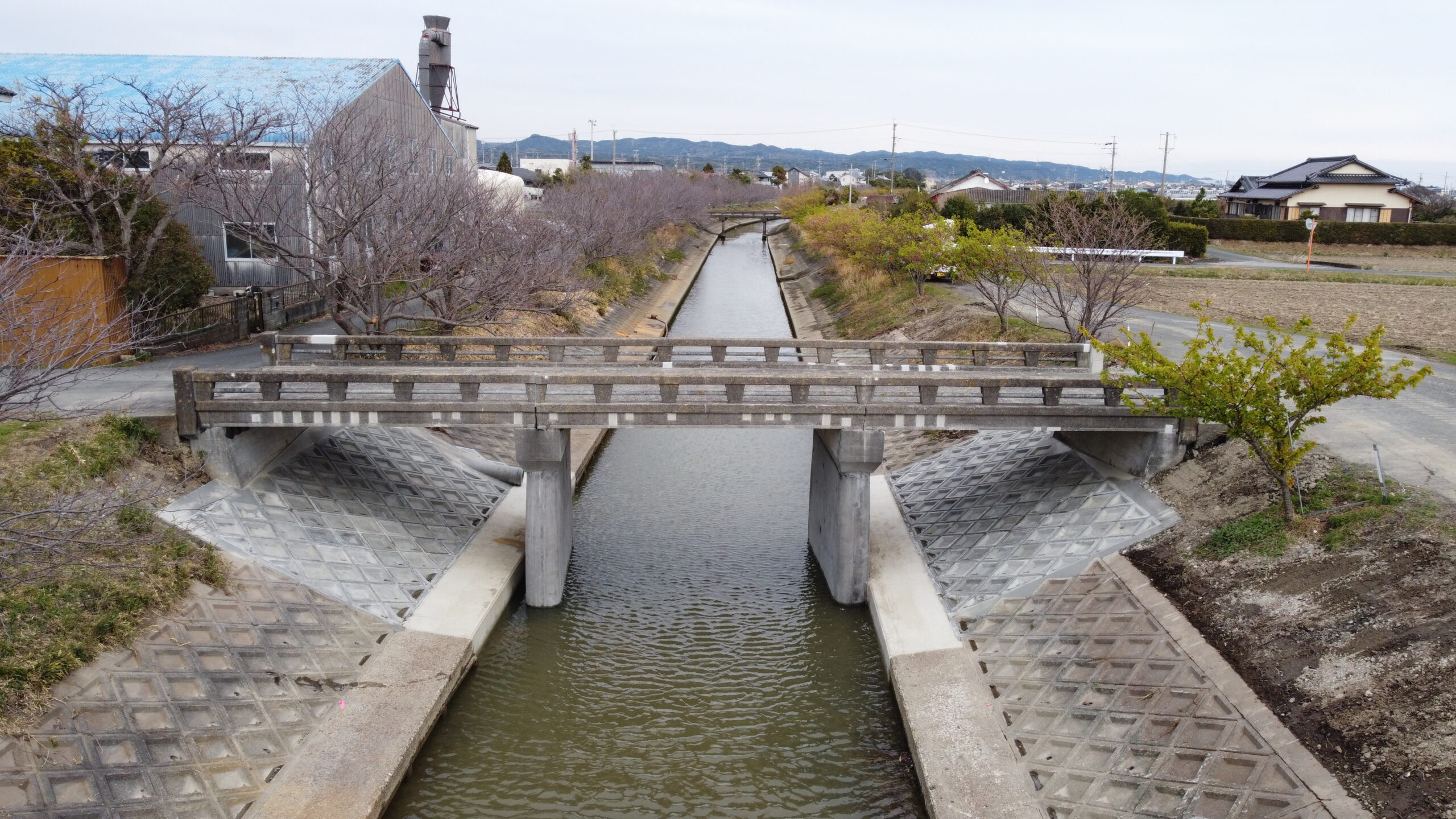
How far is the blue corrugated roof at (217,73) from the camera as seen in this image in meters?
36.6

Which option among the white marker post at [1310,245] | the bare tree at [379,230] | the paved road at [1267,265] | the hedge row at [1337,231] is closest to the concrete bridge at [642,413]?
the bare tree at [379,230]

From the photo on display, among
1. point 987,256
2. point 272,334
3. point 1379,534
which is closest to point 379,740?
point 272,334

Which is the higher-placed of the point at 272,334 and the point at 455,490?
the point at 272,334

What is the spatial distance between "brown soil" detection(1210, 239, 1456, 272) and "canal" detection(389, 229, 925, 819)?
44033 millimetres

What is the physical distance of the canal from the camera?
13.5 m

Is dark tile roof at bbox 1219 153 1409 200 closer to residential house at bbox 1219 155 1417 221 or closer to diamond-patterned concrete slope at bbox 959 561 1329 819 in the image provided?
residential house at bbox 1219 155 1417 221

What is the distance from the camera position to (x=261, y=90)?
1455 inches

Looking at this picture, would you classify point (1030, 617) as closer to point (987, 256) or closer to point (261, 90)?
point (987, 256)

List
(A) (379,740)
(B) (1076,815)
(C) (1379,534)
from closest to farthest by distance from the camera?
1. (B) (1076,815)
2. (A) (379,740)
3. (C) (1379,534)

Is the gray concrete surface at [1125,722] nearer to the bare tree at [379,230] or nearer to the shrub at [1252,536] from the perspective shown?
the shrub at [1252,536]

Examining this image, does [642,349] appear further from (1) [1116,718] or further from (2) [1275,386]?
(1) [1116,718]

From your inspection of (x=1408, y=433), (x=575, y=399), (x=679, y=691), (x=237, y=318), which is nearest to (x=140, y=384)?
(x=237, y=318)

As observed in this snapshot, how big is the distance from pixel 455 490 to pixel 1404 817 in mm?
16658

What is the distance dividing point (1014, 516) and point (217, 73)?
33983mm
